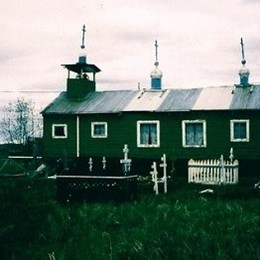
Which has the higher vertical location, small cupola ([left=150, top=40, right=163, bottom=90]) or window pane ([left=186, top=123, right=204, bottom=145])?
small cupola ([left=150, top=40, right=163, bottom=90])

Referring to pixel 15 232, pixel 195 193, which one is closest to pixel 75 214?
pixel 15 232

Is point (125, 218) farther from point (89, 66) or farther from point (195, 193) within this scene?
point (89, 66)

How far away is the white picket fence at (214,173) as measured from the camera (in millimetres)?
20197

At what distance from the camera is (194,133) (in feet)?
86.2

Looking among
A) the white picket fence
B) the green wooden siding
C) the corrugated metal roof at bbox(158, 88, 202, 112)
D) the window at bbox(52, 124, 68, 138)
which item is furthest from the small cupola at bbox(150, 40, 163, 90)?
the white picket fence

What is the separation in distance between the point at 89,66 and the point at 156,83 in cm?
509

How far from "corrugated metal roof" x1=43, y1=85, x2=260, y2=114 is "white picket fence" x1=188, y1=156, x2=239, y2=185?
5.59 metres

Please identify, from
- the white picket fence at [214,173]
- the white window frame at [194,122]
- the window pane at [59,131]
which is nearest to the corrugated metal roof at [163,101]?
the white window frame at [194,122]

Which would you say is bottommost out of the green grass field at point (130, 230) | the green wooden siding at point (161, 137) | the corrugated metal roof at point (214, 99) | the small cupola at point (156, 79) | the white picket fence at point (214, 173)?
the green grass field at point (130, 230)

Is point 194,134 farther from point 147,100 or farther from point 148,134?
point 147,100

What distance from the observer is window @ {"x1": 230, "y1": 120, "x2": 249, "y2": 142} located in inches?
991

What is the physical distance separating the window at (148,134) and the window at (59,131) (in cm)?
517

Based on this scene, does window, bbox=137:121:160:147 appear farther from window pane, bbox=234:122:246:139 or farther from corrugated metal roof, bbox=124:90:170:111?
window pane, bbox=234:122:246:139

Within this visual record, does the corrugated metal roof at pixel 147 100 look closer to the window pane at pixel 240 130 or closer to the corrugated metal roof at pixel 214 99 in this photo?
the corrugated metal roof at pixel 214 99
